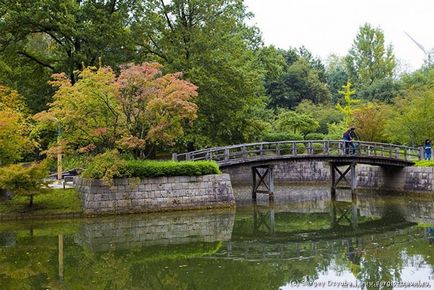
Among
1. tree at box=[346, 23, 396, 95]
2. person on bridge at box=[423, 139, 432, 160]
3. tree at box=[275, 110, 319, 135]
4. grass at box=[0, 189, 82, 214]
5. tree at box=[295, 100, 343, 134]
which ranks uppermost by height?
tree at box=[346, 23, 396, 95]

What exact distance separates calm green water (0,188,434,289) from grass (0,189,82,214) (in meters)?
1.13

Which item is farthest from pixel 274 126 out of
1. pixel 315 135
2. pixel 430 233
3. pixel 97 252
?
pixel 97 252

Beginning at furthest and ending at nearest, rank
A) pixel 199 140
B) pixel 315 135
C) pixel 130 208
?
pixel 315 135 < pixel 199 140 < pixel 130 208

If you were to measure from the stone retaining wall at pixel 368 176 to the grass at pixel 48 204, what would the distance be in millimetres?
7912

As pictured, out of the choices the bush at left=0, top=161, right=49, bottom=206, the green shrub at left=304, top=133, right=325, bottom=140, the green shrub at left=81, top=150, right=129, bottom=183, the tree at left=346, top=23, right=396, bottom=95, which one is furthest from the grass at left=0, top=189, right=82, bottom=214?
the tree at left=346, top=23, right=396, bottom=95

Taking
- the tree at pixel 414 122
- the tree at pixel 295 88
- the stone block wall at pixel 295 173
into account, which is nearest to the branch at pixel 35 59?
the stone block wall at pixel 295 173

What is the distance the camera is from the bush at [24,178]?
66.6 feet

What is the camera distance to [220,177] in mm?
23953

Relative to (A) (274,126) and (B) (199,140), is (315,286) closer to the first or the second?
(B) (199,140)

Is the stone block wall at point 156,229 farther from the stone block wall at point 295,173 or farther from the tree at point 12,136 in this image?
the stone block wall at point 295,173

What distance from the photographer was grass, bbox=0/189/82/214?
70.6 feet

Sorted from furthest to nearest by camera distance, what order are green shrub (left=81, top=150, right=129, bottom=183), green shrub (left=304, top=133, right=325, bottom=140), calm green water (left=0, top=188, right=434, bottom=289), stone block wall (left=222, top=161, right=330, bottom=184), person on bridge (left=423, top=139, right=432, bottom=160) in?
1. green shrub (left=304, top=133, right=325, bottom=140)
2. stone block wall (left=222, top=161, right=330, bottom=184)
3. person on bridge (left=423, top=139, right=432, bottom=160)
4. green shrub (left=81, top=150, right=129, bottom=183)
5. calm green water (left=0, top=188, right=434, bottom=289)

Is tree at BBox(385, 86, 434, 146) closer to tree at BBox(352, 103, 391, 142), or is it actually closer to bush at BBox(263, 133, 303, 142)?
tree at BBox(352, 103, 391, 142)

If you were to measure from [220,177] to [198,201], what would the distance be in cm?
152
